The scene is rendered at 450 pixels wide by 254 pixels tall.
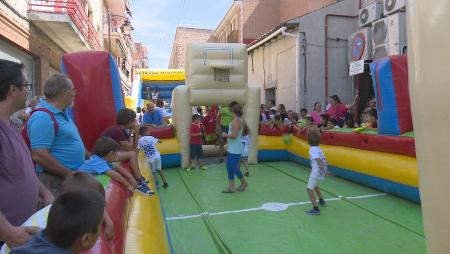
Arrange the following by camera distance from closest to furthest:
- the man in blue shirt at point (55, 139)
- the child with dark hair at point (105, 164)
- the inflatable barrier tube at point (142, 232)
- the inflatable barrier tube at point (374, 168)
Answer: the inflatable barrier tube at point (142, 232) → the man in blue shirt at point (55, 139) → the child with dark hair at point (105, 164) → the inflatable barrier tube at point (374, 168)

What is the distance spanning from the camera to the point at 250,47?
55.6ft

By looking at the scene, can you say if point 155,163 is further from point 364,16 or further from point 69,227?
point 364,16

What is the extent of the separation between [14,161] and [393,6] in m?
10.0

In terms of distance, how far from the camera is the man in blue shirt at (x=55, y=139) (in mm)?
2578

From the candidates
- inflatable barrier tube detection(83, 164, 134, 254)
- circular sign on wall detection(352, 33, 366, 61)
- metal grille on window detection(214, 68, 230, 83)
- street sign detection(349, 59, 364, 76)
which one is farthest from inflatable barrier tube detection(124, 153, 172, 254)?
circular sign on wall detection(352, 33, 366, 61)

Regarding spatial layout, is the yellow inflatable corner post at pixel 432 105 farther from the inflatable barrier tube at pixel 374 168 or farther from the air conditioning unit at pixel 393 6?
the air conditioning unit at pixel 393 6

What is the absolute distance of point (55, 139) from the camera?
8.95ft


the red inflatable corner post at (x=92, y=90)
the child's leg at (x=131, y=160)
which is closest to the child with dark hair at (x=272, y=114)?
the red inflatable corner post at (x=92, y=90)

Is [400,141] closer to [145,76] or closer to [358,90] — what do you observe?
[358,90]

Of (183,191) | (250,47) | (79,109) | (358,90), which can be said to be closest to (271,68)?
(250,47)

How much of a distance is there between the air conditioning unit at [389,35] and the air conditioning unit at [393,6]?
15 cm

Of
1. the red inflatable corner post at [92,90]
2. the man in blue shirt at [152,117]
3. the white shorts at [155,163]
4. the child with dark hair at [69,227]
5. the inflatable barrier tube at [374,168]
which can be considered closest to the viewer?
the child with dark hair at [69,227]

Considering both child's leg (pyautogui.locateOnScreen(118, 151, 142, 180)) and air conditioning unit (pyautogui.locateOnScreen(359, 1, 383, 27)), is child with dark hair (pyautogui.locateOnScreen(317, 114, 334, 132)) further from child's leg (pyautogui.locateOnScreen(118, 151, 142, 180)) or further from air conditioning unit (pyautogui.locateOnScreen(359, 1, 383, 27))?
child's leg (pyautogui.locateOnScreen(118, 151, 142, 180))

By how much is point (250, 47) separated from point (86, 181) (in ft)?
50.9
